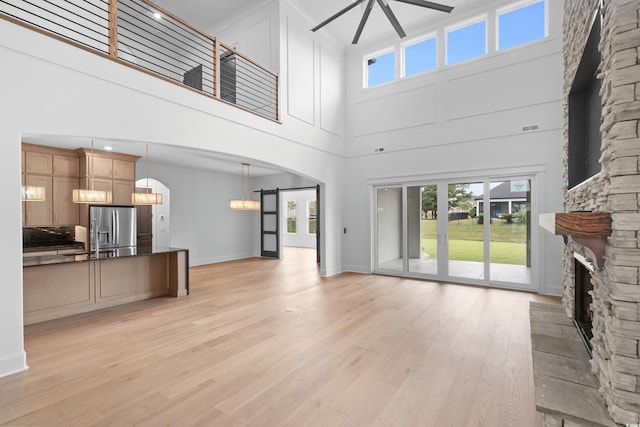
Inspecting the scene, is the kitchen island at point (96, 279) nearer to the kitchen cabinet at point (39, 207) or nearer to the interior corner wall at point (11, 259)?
the interior corner wall at point (11, 259)

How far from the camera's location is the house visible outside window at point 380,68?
7143 mm

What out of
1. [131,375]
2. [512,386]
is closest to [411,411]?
[512,386]

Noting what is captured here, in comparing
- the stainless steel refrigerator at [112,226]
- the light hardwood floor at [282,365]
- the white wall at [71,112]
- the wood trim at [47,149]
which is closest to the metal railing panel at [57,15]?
the white wall at [71,112]

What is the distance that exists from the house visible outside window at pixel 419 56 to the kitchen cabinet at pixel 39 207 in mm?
8198

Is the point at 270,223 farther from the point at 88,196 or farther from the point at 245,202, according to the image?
the point at 88,196

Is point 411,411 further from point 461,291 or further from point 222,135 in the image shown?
point 222,135

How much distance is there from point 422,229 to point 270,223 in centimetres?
557

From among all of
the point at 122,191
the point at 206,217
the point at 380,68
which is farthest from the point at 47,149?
the point at 380,68

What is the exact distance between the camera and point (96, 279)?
15.0 feet

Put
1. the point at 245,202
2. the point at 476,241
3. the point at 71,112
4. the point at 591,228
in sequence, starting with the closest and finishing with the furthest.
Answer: the point at 591,228 < the point at 71,112 < the point at 476,241 < the point at 245,202

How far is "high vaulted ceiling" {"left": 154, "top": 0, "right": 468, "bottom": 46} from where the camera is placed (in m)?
6.12

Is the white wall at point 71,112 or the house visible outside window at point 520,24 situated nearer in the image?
the white wall at point 71,112

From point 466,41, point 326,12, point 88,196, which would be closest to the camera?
point 88,196

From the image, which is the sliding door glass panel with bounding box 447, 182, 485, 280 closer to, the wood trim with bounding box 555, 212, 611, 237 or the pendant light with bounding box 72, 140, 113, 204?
the wood trim with bounding box 555, 212, 611, 237
